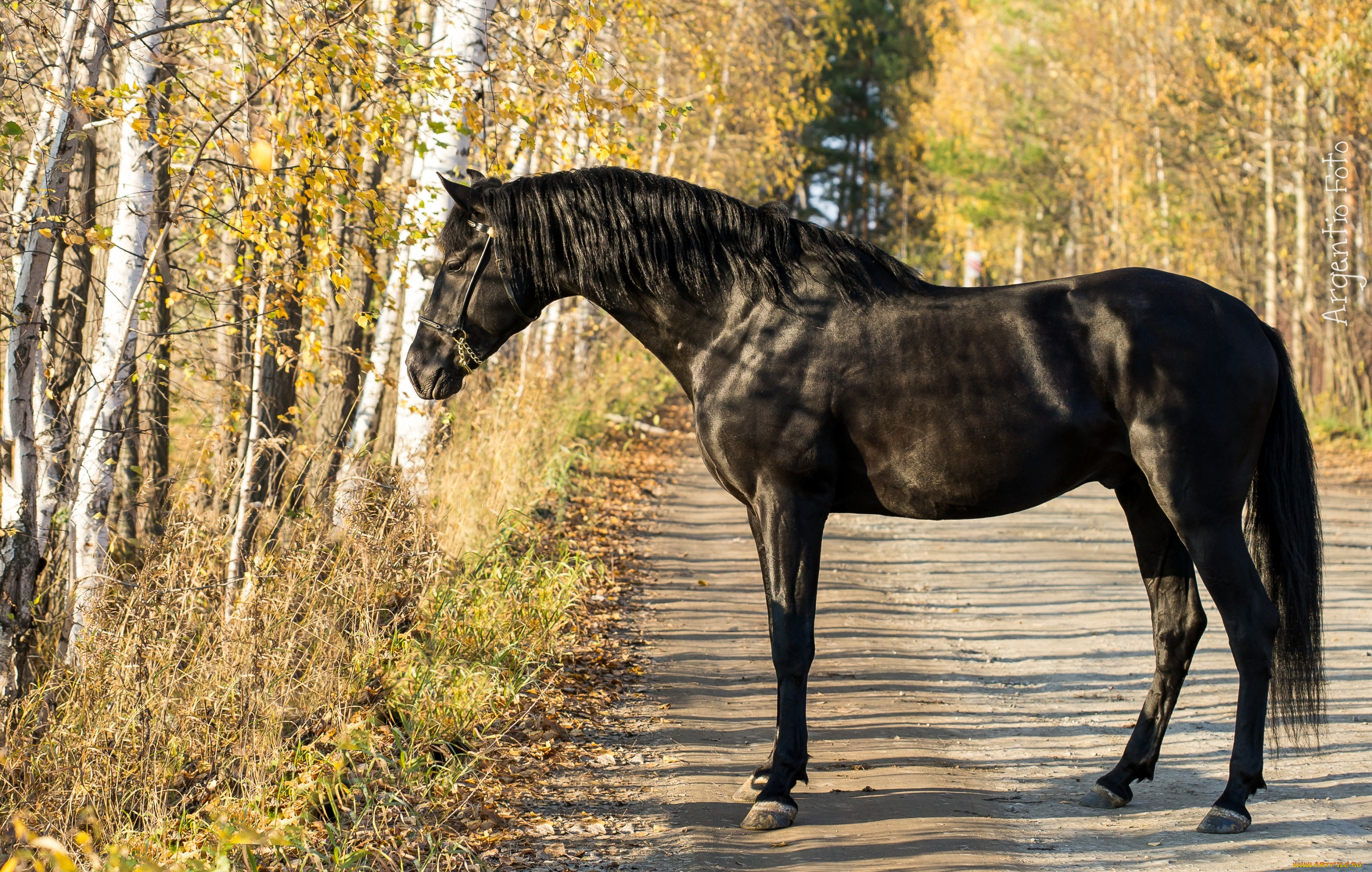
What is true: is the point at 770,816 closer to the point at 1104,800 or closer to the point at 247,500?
the point at 1104,800

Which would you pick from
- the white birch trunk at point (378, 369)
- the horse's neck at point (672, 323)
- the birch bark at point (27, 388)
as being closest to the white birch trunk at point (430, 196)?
the white birch trunk at point (378, 369)

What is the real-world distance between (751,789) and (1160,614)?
175cm

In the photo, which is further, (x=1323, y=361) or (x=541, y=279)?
(x=1323, y=361)

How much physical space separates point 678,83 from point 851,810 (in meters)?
15.1

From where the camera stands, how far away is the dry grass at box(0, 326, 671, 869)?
138 inches

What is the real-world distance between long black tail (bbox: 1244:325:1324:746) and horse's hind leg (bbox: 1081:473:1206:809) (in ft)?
0.98

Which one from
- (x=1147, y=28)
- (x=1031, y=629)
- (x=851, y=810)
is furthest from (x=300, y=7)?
(x=1147, y=28)

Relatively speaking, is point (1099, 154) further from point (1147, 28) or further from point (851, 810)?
point (851, 810)

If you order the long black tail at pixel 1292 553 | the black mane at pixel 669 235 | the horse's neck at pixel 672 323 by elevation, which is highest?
the black mane at pixel 669 235

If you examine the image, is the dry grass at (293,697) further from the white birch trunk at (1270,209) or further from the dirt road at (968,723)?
the white birch trunk at (1270,209)

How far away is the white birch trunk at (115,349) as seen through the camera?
4637 mm

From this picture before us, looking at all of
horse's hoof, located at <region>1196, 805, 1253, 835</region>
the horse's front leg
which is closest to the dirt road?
horse's hoof, located at <region>1196, 805, 1253, 835</region>

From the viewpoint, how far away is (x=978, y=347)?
3.78 meters

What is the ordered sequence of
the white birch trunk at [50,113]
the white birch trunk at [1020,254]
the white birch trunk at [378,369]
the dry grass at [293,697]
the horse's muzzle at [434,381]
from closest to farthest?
1. the dry grass at [293,697]
2. the white birch trunk at [50,113]
3. the horse's muzzle at [434,381]
4. the white birch trunk at [378,369]
5. the white birch trunk at [1020,254]
